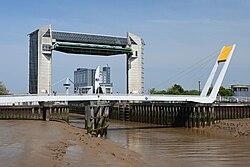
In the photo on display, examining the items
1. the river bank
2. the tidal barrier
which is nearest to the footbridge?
the tidal barrier

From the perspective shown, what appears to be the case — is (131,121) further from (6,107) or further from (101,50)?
(6,107)

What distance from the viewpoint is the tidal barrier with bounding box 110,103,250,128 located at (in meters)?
52.6

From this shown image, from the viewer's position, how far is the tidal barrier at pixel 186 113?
52.6 meters

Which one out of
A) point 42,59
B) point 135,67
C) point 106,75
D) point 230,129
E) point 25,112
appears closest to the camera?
point 230,129

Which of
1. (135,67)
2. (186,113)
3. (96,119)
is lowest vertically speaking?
(186,113)

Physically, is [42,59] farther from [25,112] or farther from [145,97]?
[145,97]

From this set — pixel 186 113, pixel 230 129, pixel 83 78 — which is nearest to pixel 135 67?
pixel 186 113

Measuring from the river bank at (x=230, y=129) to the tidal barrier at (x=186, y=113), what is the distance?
1.88 m

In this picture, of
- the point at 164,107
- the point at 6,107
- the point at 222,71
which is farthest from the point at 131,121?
the point at 6,107

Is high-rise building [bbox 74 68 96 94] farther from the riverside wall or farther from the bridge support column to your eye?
the bridge support column

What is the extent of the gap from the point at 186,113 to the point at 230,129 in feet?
30.6

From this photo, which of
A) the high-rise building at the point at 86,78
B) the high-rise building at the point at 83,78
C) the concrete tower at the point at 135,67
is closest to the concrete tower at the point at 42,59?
the concrete tower at the point at 135,67

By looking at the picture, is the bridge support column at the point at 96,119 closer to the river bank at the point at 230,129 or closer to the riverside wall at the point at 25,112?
the riverside wall at the point at 25,112

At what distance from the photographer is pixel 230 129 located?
4575 cm
